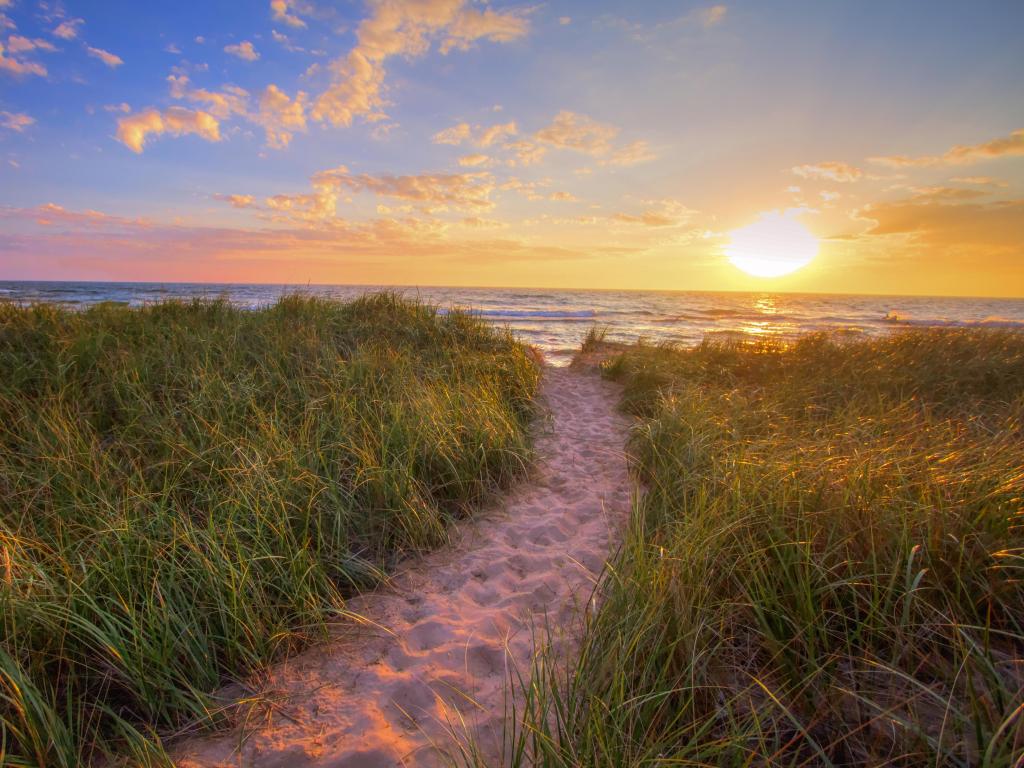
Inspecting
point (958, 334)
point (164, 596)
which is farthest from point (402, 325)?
point (958, 334)

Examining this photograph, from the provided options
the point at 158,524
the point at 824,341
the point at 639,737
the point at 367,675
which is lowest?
the point at 367,675

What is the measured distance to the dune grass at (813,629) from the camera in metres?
1.40

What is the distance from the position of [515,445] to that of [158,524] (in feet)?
9.68

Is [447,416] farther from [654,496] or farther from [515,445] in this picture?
[654,496]

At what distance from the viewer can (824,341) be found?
31.2ft

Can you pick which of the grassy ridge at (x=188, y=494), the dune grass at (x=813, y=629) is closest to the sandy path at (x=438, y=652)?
the grassy ridge at (x=188, y=494)

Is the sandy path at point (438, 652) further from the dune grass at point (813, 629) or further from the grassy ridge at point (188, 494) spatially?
the dune grass at point (813, 629)

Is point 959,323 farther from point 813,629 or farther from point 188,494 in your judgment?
A: point 188,494

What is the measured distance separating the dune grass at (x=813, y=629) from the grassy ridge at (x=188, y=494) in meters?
1.50

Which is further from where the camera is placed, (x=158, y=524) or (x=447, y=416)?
(x=447, y=416)

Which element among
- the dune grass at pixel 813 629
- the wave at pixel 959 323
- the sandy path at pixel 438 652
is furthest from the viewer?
the wave at pixel 959 323

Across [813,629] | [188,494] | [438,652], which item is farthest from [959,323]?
[188,494]

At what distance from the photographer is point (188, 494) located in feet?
10.3

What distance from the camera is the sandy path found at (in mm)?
1747
